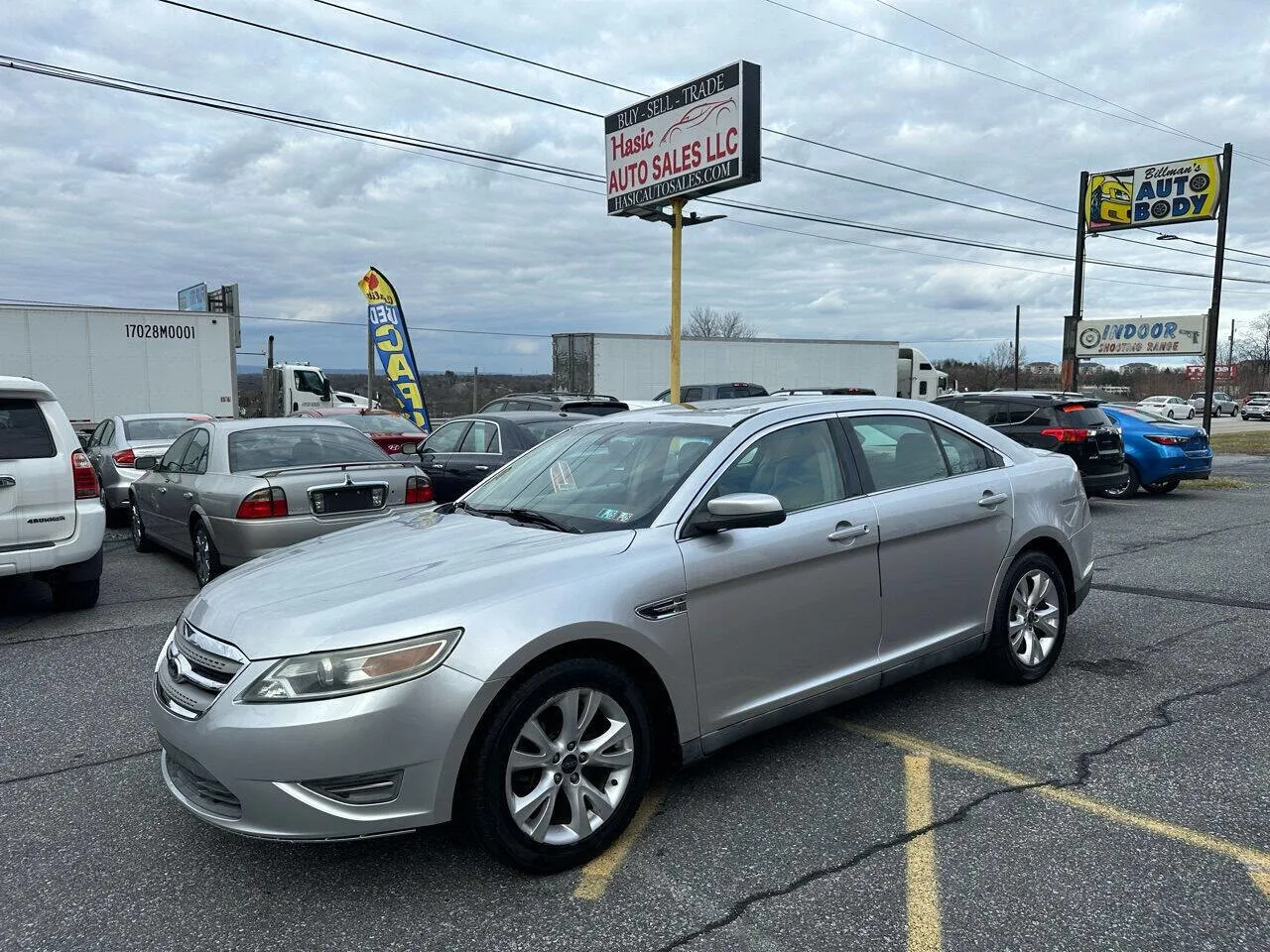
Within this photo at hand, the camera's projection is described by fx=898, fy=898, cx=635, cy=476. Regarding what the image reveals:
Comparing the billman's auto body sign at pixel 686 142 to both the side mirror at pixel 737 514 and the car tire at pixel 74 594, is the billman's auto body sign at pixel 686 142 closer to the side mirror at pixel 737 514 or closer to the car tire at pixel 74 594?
the car tire at pixel 74 594

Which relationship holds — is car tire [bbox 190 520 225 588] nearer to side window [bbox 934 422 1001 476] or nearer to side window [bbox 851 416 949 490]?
side window [bbox 851 416 949 490]

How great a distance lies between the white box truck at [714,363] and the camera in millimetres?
26469

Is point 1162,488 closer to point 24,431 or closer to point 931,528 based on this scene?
point 931,528

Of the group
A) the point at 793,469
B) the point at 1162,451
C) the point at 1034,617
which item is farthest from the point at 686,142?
the point at 793,469

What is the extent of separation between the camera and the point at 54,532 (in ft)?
20.5

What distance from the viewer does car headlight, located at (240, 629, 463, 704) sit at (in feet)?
8.97

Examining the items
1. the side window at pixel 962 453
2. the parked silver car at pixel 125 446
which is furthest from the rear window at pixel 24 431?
the side window at pixel 962 453

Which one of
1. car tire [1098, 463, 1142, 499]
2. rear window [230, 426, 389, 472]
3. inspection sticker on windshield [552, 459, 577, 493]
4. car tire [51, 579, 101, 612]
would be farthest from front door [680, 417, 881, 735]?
car tire [1098, 463, 1142, 499]

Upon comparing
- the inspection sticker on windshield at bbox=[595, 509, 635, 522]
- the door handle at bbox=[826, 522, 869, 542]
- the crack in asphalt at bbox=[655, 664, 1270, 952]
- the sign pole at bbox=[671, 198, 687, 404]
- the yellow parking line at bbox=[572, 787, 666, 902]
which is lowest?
the yellow parking line at bbox=[572, 787, 666, 902]

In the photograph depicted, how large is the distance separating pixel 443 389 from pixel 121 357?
28663mm

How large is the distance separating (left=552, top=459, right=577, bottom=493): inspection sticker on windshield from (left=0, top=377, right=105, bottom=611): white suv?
13.4ft

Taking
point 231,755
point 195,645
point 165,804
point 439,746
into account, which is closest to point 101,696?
point 165,804

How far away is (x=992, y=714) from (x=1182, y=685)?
50.0 inches

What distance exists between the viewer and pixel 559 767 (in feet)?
9.88
